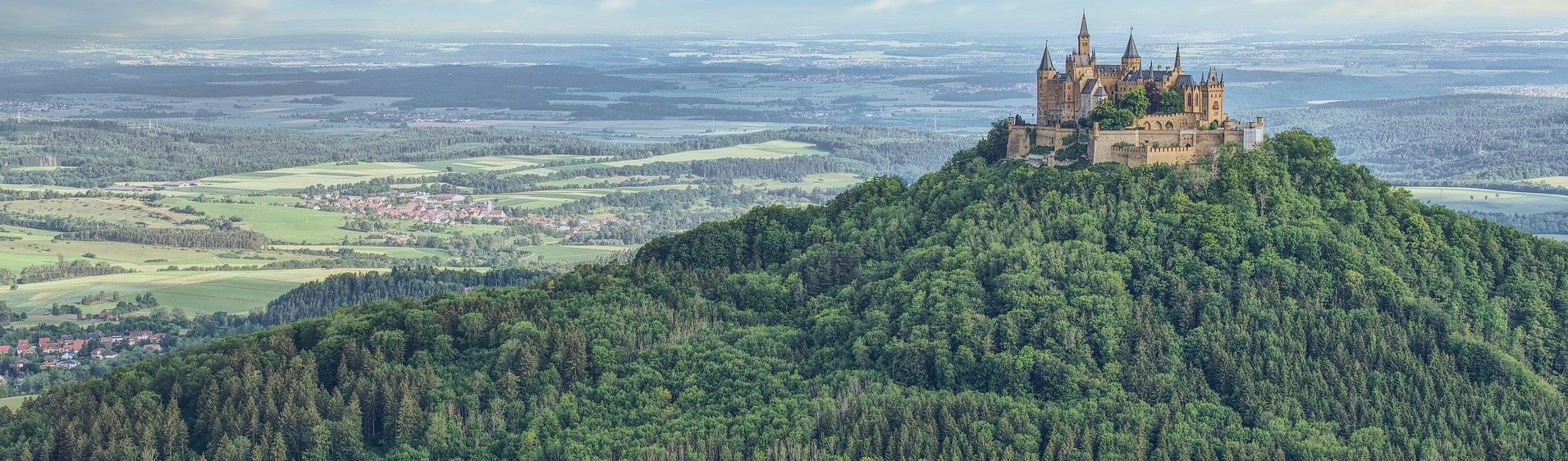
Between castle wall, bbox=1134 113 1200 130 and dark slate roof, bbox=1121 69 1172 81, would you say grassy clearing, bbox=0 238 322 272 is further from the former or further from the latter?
castle wall, bbox=1134 113 1200 130

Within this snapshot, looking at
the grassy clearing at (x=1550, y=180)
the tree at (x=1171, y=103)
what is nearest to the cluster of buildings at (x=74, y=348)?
the tree at (x=1171, y=103)

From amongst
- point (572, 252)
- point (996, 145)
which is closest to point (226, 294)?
point (572, 252)

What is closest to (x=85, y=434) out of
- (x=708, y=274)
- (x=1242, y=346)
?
(x=708, y=274)

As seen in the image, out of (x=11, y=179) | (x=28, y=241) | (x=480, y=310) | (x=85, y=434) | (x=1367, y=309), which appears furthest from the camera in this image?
(x=11, y=179)

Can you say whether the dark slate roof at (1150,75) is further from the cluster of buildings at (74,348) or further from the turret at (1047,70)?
the cluster of buildings at (74,348)

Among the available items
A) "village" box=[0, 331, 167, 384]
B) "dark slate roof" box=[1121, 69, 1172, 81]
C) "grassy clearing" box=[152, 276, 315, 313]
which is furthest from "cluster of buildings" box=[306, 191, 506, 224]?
"dark slate roof" box=[1121, 69, 1172, 81]

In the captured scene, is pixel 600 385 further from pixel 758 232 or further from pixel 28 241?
pixel 28 241

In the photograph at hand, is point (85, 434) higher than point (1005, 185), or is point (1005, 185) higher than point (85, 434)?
point (1005, 185)
